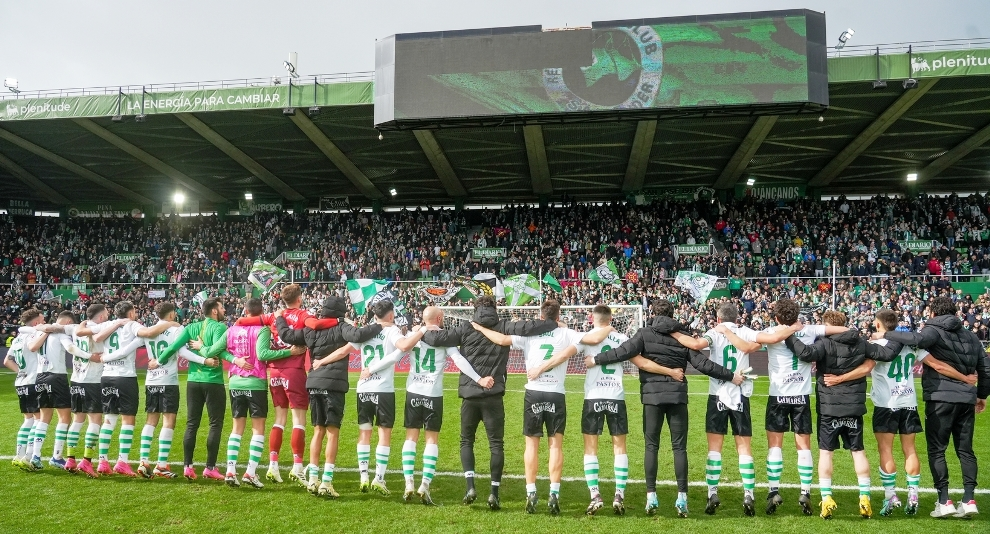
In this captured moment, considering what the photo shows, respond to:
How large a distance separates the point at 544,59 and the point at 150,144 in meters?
19.6

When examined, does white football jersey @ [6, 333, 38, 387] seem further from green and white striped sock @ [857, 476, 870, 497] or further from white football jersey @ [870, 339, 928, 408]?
white football jersey @ [870, 339, 928, 408]

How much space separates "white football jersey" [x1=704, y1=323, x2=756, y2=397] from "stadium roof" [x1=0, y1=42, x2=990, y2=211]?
18987 millimetres

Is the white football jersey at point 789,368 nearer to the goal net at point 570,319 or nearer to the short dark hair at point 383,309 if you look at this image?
the short dark hair at point 383,309

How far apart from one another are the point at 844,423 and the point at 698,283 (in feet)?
65.6

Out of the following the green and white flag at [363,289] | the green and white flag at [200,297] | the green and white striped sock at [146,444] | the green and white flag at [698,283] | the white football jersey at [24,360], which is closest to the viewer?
the green and white striped sock at [146,444]

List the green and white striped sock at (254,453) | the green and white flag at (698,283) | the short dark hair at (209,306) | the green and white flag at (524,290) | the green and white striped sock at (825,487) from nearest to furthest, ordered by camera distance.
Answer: the green and white striped sock at (825,487) → the green and white striped sock at (254,453) → the short dark hair at (209,306) → the green and white flag at (698,283) → the green and white flag at (524,290)

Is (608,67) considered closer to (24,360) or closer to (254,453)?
(254,453)

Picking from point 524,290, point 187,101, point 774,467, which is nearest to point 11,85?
point 187,101

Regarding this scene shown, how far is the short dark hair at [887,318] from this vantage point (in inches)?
331

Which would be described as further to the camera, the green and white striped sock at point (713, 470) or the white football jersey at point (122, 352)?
the white football jersey at point (122, 352)

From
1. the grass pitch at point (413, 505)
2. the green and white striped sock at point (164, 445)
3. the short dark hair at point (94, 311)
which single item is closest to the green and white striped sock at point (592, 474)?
the grass pitch at point (413, 505)

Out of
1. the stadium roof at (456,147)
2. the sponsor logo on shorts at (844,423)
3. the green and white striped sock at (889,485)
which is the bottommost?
the green and white striped sock at (889,485)

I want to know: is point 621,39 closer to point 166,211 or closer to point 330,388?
point 330,388

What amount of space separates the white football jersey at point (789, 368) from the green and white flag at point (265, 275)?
963 inches
